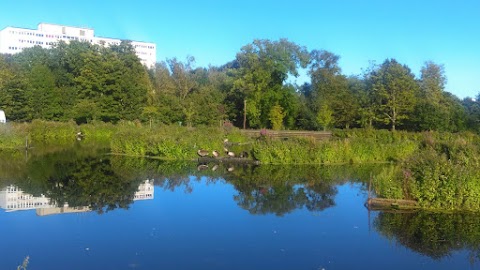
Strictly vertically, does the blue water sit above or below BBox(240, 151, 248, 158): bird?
below

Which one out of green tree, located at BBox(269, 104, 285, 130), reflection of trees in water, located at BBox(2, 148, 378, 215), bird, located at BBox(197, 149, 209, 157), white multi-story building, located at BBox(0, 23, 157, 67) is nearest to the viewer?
reflection of trees in water, located at BBox(2, 148, 378, 215)

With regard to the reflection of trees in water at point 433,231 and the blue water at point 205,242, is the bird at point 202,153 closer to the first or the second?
the blue water at point 205,242

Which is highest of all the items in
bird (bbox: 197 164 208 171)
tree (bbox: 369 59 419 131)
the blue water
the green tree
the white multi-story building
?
the white multi-story building

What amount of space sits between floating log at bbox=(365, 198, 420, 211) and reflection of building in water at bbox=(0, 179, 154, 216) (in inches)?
290

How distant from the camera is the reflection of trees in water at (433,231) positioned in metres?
10.6

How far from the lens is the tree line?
48.2 metres

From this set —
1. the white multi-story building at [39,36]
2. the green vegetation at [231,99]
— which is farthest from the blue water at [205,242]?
the white multi-story building at [39,36]

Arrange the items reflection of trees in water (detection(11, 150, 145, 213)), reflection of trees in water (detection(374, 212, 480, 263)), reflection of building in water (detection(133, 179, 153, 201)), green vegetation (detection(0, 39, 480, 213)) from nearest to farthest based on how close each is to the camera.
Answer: reflection of trees in water (detection(374, 212, 480, 263)) → reflection of trees in water (detection(11, 150, 145, 213)) → reflection of building in water (detection(133, 179, 153, 201)) → green vegetation (detection(0, 39, 480, 213))

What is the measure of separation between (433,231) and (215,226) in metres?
5.68

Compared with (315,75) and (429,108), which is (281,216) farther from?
(315,75)

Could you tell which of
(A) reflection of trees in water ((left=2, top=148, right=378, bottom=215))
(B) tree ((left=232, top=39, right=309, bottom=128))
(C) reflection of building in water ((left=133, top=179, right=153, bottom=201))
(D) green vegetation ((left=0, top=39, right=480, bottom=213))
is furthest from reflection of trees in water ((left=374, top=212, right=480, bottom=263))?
(B) tree ((left=232, top=39, right=309, bottom=128))

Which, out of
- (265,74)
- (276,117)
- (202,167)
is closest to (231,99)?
(265,74)

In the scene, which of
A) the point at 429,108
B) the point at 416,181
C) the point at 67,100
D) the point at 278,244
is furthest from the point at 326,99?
the point at 278,244

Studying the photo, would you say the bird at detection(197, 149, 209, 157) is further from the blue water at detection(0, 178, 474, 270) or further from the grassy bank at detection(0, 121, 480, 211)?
the blue water at detection(0, 178, 474, 270)
